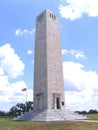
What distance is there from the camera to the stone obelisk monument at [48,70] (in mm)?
39612

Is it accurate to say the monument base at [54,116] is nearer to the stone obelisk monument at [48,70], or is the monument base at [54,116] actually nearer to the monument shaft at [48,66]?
the stone obelisk monument at [48,70]

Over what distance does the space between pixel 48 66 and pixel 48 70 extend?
68 centimetres

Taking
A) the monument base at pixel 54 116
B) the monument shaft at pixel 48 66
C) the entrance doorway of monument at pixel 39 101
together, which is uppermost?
the monument shaft at pixel 48 66

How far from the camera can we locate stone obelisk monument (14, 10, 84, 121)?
130 ft

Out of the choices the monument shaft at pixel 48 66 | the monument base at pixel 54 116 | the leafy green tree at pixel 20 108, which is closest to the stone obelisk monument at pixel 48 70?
the monument shaft at pixel 48 66

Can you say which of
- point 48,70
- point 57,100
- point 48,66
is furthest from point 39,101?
point 48,66

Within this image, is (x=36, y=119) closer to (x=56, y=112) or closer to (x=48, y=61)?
(x=56, y=112)

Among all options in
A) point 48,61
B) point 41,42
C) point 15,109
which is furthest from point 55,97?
point 15,109

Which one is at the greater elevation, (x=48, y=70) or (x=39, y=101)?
(x=48, y=70)

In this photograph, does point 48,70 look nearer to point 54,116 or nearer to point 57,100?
point 57,100

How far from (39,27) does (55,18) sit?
11.1 ft

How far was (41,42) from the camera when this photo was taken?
42812mm

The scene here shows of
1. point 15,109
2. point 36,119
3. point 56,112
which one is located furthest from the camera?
point 15,109

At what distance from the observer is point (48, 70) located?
40.1 metres
